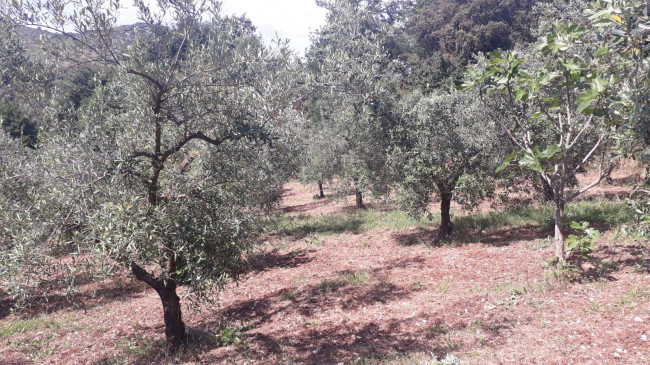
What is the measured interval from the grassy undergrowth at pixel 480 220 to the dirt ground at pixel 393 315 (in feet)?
3.28

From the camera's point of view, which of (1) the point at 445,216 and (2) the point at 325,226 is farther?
(2) the point at 325,226

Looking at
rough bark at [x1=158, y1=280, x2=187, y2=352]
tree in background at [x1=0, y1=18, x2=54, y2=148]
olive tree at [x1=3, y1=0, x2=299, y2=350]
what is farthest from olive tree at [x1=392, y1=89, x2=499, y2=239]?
tree in background at [x1=0, y1=18, x2=54, y2=148]

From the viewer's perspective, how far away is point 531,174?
429 inches

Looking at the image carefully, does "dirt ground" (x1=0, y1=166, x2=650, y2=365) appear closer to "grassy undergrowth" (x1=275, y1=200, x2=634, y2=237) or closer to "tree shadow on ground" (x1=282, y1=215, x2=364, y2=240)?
"grassy undergrowth" (x1=275, y1=200, x2=634, y2=237)

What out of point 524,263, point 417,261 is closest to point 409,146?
point 417,261

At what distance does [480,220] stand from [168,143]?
34.4ft

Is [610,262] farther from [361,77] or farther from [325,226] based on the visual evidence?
[325,226]

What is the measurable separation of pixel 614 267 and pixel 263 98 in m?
7.29

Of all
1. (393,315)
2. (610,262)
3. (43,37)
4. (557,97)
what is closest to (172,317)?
(393,315)

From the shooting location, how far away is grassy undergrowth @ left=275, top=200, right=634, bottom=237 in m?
11.9

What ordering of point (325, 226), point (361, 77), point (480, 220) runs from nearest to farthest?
point (361, 77) → point (480, 220) → point (325, 226)

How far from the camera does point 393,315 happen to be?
7.39 metres

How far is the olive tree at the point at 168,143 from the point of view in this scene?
495cm

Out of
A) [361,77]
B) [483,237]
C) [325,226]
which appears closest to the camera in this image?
[361,77]
